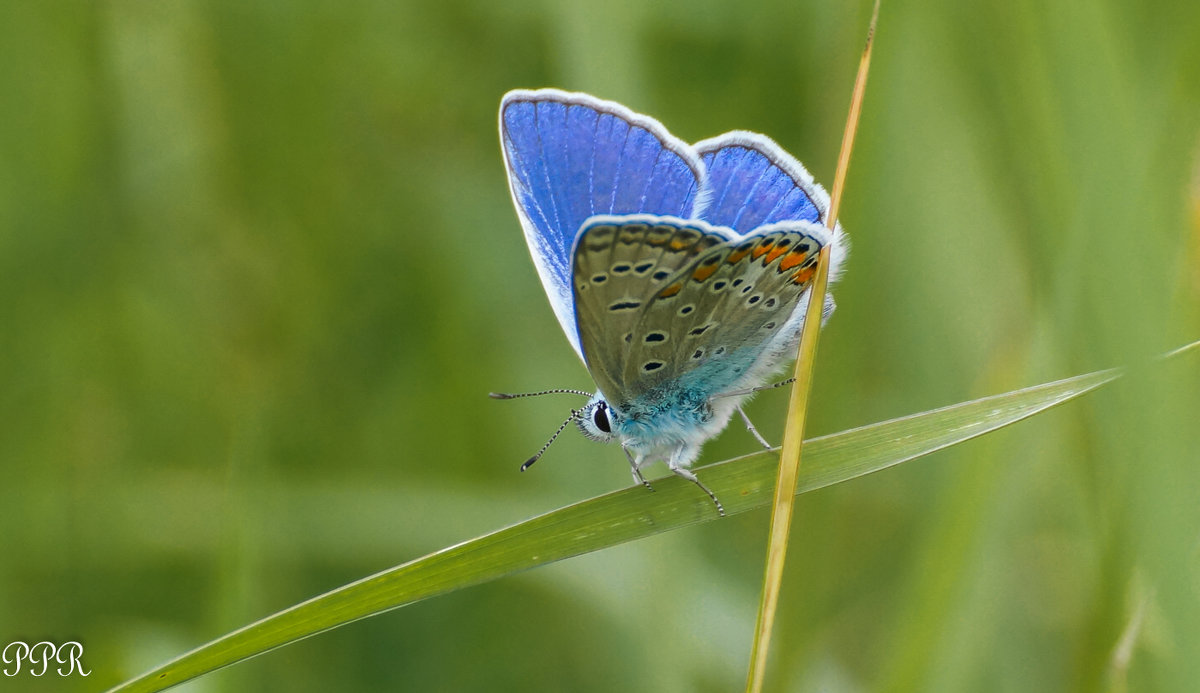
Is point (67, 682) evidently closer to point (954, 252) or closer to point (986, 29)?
point (954, 252)

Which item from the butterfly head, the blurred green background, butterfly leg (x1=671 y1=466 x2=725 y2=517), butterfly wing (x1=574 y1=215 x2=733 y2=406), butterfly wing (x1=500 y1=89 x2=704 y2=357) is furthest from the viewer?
the butterfly head

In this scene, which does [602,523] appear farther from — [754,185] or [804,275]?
[754,185]

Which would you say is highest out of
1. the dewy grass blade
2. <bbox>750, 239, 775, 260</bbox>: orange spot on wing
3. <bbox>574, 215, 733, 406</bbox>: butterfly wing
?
<bbox>574, 215, 733, 406</bbox>: butterfly wing

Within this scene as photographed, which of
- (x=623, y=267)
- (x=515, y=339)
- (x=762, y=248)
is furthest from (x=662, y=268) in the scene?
(x=515, y=339)

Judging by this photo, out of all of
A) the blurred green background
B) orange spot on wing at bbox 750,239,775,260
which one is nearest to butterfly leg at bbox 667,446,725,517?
the blurred green background

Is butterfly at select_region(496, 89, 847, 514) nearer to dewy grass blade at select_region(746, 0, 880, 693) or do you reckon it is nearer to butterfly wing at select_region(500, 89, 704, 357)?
butterfly wing at select_region(500, 89, 704, 357)
